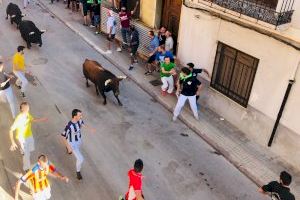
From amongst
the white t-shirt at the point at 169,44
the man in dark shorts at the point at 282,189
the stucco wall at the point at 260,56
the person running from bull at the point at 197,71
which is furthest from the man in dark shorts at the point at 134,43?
the man in dark shorts at the point at 282,189

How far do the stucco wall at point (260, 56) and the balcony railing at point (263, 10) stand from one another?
0.80 metres

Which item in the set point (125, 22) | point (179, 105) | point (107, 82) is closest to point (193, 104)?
point (179, 105)

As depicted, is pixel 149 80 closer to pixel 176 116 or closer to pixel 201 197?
A: pixel 176 116

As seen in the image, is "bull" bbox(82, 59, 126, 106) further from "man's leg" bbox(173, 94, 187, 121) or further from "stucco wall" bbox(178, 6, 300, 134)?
"stucco wall" bbox(178, 6, 300, 134)

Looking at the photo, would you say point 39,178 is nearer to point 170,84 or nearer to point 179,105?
point 179,105

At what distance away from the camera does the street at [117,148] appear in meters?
8.91

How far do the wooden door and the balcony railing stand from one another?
12.2 feet

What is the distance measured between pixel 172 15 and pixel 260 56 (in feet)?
15.5

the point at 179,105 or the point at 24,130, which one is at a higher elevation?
the point at 24,130

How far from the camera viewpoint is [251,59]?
10305 mm

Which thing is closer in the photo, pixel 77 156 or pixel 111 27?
pixel 77 156

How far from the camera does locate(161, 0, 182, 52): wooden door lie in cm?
1331

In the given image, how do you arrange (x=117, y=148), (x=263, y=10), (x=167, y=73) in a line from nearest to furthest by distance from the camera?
(x=263, y=10), (x=117, y=148), (x=167, y=73)

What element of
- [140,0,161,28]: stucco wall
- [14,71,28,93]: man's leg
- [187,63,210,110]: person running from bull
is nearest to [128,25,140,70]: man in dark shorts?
[140,0,161,28]: stucco wall
